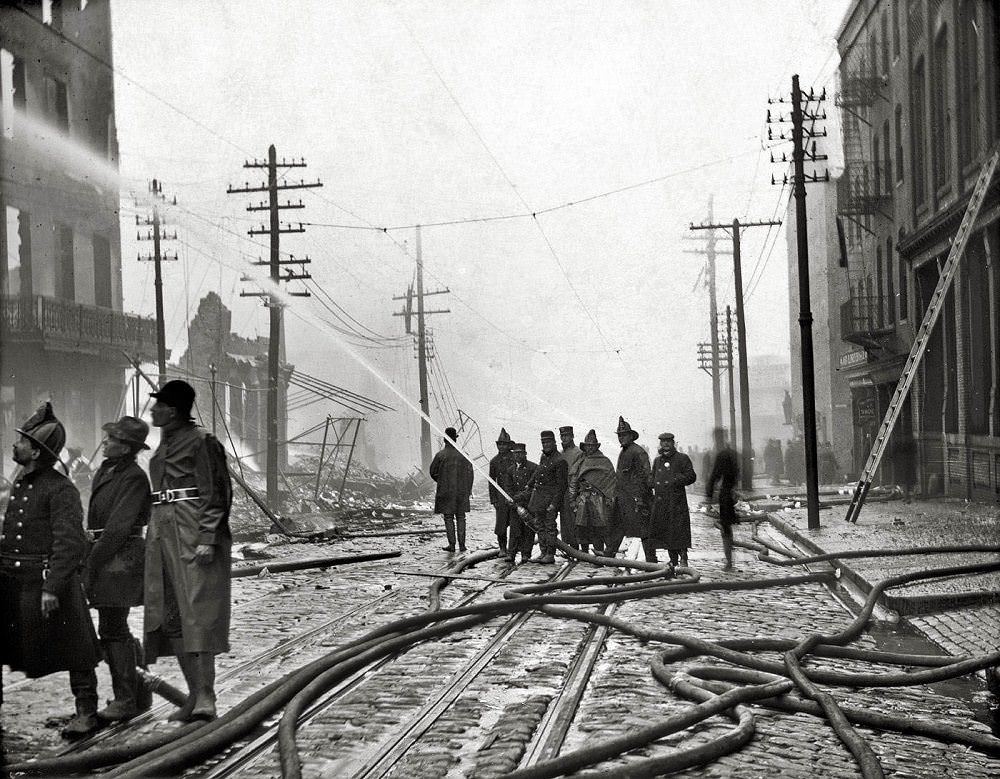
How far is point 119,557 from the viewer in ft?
20.9

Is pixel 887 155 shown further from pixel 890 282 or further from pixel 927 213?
pixel 927 213

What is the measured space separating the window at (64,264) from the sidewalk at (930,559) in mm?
16253

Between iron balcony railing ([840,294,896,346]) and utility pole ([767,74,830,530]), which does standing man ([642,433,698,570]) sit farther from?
iron balcony railing ([840,294,896,346])

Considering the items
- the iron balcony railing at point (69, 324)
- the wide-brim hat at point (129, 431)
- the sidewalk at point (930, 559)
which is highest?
the iron balcony railing at point (69, 324)

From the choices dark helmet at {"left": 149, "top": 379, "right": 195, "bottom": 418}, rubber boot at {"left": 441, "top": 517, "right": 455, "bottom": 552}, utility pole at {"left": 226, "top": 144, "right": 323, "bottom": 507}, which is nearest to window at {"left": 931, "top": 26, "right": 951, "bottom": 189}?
rubber boot at {"left": 441, "top": 517, "right": 455, "bottom": 552}

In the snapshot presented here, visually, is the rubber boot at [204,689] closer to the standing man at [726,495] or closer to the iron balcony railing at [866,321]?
the standing man at [726,495]

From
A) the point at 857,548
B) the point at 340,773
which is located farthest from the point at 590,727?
the point at 857,548

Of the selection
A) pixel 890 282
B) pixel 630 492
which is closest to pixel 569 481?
pixel 630 492

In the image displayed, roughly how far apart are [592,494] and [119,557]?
8.98 metres

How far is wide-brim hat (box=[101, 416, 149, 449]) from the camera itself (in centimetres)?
646

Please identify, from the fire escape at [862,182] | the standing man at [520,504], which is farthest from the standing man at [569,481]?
the fire escape at [862,182]

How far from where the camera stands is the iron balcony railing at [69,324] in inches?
843

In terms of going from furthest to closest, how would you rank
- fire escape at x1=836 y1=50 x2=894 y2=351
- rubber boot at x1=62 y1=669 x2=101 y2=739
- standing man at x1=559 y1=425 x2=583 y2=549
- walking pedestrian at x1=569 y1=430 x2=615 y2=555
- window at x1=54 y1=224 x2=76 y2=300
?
1. fire escape at x1=836 y1=50 x2=894 y2=351
2. window at x1=54 y1=224 x2=76 y2=300
3. standing man at x1=559 y1=425 x2=583 y2=549
4. walking pedestrian at x1=569 y1=430 x2=615 y2=555
5. rubber boot at x1=62 y1=669 x2=101 y2=739

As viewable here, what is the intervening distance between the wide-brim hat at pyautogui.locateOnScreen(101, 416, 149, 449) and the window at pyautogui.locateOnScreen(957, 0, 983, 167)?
19.2 meters
